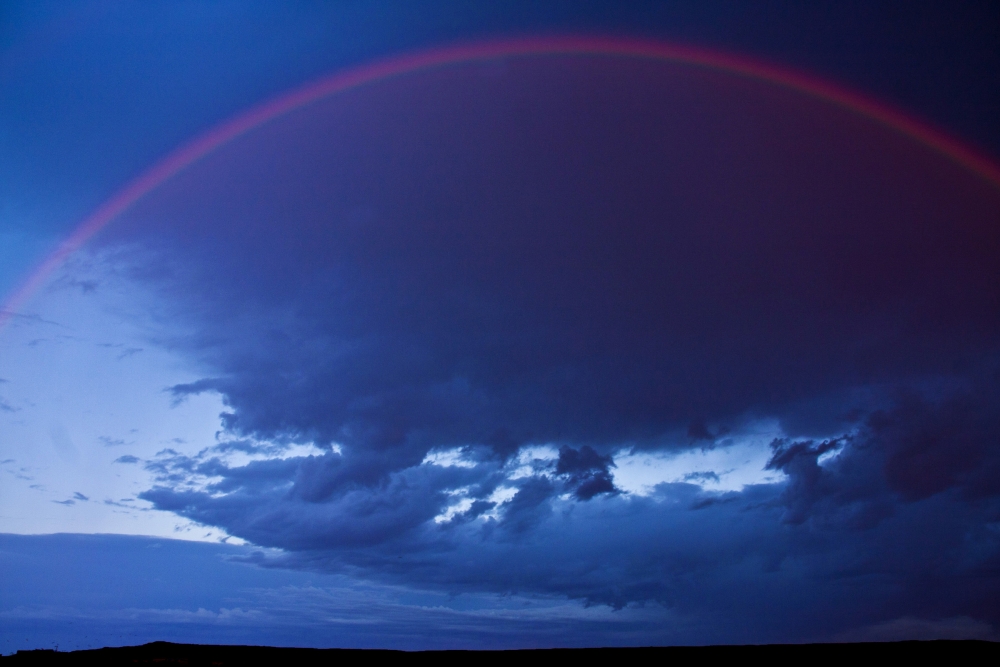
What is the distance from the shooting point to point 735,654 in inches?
2255

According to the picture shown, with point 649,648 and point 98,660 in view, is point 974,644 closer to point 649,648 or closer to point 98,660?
point 649,648

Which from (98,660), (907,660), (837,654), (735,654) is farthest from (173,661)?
(907,660)

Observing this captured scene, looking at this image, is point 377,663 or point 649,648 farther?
point 649,648

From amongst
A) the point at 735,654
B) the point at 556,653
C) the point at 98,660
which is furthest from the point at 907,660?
the point at 98,660

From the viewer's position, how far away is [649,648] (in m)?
60.5

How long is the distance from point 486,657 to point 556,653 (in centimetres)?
563

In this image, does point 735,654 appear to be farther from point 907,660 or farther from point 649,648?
point 907,660

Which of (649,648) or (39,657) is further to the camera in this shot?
(649,648)

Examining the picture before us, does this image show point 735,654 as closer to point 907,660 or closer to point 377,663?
point 907,660

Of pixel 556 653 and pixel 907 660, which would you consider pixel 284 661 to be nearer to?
pixel 556 653

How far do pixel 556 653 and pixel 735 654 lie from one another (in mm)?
12796

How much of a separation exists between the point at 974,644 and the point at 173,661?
182 feet

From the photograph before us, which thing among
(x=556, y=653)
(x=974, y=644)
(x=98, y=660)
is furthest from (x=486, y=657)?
(x=974, y=644)

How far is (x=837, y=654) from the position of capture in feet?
184
